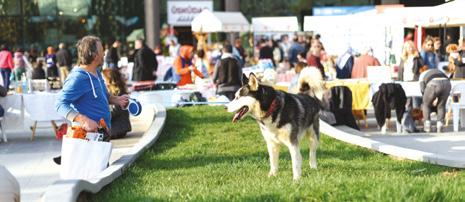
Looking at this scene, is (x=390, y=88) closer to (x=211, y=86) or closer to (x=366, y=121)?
(x=366, y=121)

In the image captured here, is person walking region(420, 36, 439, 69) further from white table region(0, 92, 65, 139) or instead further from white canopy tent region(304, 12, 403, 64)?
white table region(0, 92, 65, 139)

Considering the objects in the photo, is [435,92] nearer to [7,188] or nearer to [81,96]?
[81,96]

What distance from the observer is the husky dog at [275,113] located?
8.07 m

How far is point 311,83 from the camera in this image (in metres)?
9.73

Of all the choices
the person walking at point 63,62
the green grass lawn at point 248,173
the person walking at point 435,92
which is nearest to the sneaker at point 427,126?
the person walking at point 435,92

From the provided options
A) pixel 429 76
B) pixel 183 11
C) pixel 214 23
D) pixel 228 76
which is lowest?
pixel 228 76

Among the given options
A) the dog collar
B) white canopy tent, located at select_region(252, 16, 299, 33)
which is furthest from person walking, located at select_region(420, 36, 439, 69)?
white canopy tent, located at select_region(252, 16, 299, 33)

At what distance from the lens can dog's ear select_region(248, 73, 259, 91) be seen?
796cm

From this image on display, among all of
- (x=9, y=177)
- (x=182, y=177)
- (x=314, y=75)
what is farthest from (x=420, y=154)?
(x=9, y=177)

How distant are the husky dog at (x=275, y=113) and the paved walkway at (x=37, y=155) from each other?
2547 millimetres

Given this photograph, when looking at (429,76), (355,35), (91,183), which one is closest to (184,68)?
(429,76)

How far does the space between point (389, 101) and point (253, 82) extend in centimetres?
720

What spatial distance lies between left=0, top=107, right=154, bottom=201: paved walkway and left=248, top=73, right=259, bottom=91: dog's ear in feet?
8.80

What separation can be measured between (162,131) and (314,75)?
4.33m
